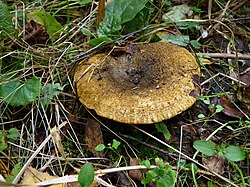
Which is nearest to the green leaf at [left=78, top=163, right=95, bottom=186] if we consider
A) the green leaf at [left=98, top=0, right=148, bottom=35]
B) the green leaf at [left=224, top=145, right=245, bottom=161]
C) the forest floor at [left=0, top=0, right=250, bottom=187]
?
the forest floor at [left=0, top=0, right=250, bottom=187]

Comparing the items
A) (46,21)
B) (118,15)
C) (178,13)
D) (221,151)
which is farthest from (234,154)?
(46,21)

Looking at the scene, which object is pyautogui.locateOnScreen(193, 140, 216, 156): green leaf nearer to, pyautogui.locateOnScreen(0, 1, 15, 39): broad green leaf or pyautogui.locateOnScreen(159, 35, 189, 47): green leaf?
pyautogui.locateOnScreen(159, 35, 189, 47): green leaf

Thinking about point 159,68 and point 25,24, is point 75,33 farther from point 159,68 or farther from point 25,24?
point 159,68

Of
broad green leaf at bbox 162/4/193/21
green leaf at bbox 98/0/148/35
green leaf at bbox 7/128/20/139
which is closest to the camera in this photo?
green leaf at bbox 7/128/20/139

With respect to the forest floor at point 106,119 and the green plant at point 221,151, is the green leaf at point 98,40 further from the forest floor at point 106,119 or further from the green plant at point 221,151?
the green plant at point 221,151

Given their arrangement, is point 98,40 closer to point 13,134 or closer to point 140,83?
point 140,83

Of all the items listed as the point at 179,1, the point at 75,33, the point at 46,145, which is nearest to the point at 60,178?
the point at 46,145
